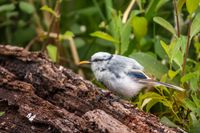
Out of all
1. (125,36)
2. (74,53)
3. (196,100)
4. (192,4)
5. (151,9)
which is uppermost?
(192,4)

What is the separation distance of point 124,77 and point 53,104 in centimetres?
47

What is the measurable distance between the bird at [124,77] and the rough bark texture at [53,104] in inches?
4.5

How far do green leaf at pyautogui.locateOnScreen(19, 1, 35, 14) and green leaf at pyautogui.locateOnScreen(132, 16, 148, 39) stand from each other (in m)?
1.15

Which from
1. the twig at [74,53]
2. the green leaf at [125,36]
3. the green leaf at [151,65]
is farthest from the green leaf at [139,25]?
the twig at [74,53]

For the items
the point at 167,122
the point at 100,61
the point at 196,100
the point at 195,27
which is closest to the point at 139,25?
the point at 100,61

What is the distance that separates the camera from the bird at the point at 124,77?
3.37 m

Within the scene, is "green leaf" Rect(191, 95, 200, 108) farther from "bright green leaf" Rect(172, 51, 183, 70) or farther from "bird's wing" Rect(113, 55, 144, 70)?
"bird's wing" Rect(113, 55, 144, 70)

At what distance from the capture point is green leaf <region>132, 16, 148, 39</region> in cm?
431

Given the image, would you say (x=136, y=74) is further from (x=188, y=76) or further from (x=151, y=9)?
(x=151, y=9)

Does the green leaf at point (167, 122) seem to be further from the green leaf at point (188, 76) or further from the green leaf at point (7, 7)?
the green leaf at point (7, 7)

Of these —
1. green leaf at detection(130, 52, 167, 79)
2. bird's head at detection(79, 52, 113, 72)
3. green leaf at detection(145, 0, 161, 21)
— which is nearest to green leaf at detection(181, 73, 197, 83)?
green leaf at detection(130, 52, 167, 79)

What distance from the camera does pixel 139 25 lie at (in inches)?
172

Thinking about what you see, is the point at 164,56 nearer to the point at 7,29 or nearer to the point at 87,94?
the point at 87,94

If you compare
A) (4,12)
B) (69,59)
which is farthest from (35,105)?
(4,12)
